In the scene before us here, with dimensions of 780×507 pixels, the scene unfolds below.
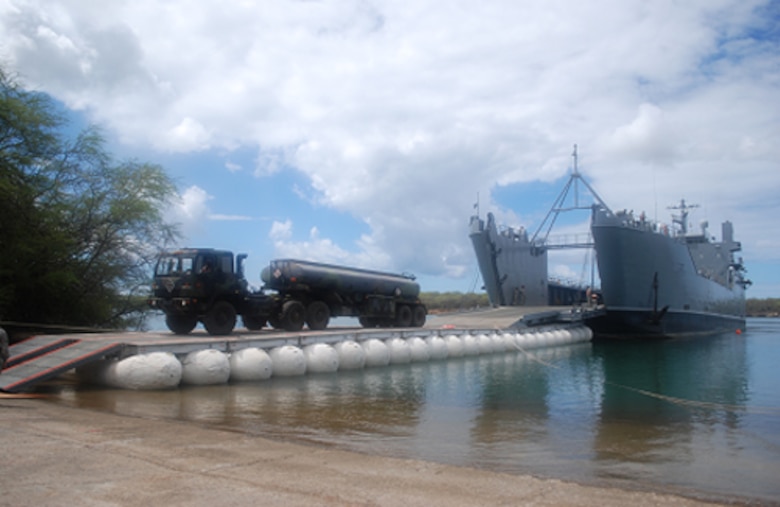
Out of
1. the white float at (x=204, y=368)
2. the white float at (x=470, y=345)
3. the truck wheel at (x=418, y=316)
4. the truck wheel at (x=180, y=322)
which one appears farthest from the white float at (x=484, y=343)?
the white float at (x=204, y=368)

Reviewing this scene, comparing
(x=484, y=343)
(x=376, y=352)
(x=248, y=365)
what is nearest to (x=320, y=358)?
(x=248, y=365)

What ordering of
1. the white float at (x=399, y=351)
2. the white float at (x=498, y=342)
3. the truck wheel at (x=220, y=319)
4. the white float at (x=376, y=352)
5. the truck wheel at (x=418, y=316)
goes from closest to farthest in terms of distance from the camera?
1. the truck wheel at (x=220, y=319)
2. the white float at (x=376, y=352)
3. the white float at (x=399, y=351)
4. the truck wheel at (x=418, y=316)
5. the white float at (x=498, y=342)

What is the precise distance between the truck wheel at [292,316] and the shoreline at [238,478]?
10.7 metres

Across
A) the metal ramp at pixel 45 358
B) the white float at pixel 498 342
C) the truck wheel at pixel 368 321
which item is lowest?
the white float at pixel 498 342

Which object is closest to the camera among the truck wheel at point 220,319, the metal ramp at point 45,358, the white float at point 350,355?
the metal ramp at point 45,358

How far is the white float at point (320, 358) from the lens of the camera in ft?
49.8

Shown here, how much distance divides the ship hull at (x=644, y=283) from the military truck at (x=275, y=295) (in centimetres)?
1381

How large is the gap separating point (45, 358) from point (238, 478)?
327 inches

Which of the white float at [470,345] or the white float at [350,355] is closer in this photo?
the white float at [350,355]

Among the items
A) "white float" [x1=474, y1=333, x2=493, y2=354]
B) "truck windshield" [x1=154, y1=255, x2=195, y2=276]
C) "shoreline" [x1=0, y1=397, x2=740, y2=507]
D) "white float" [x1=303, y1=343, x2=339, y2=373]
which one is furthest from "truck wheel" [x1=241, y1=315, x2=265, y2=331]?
"shoreline" [x1=0, y1=397, x2=740, y2=507]

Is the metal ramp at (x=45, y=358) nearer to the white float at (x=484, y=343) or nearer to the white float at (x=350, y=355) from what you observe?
the white float at (x=350, y=355)

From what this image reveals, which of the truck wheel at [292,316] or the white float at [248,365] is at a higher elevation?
the truck wheel at [292,316]

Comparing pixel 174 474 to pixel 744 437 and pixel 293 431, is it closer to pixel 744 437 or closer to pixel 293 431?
pixel 293 431

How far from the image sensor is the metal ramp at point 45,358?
1049cm
